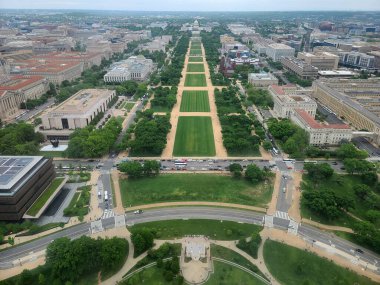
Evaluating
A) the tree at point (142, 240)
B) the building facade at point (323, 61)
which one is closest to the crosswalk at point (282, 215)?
the tree at point (142, 240)

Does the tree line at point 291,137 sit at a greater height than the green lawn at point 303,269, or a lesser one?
greater

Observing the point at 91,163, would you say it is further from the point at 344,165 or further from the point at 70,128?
the point at 344,165

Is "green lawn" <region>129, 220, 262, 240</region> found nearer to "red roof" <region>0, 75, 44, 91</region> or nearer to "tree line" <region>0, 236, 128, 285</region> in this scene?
"tree line" <region>0, 236, 128, 285</region>

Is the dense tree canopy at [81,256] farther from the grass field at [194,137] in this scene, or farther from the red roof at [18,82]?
the red roof at [18,82]

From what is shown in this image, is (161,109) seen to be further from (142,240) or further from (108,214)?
(142,240)

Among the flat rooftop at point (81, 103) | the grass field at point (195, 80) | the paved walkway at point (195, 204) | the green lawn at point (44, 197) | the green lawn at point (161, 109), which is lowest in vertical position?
the paved walkway at point (195, 204)

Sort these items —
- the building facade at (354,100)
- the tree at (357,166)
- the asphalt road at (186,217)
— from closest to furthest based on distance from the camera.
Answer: the asphalt road at (186,217), the tree at (357,166), the building facade at (354,100)

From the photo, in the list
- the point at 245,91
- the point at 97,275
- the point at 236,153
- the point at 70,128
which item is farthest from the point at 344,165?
the point at 70,128
